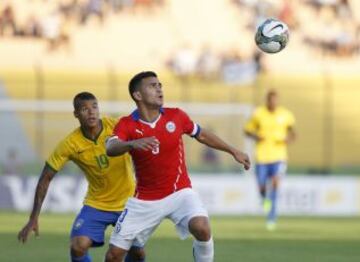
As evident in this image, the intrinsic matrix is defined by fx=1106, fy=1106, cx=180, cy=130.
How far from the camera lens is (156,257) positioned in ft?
44.8

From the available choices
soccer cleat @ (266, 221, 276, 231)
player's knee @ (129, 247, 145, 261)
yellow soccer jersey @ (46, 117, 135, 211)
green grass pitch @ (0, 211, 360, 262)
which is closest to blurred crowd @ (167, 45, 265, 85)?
Answer: green grass pitch @ (0, 211, 360, 262)

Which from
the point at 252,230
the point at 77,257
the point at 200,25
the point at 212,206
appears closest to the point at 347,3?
the point at 200,25

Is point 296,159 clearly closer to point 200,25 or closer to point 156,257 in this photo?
point 200,25

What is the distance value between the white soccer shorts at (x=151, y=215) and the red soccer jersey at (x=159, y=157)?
3.3 inches

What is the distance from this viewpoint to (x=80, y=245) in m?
10.3

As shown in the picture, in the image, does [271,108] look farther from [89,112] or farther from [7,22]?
[7,22]

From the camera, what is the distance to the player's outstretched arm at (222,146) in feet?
32.1

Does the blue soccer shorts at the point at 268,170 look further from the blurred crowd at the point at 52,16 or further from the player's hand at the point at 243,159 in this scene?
the blurred crowd at the point at 52,16

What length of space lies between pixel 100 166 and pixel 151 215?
3.68ft

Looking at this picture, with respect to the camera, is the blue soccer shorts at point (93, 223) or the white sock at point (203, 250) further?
the blue soccer shorts at point (93, 223)

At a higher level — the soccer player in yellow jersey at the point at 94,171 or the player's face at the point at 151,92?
the player's face at the point at 151,92

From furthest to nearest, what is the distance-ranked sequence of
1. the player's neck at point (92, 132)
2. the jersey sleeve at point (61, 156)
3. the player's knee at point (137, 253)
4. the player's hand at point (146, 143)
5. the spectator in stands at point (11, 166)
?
the spectator in stands at point (11, 166)
the player's neck at point (92, 132)
the jersey sleeve at point (61, 156)
the player's knee at point (137, 253)
the player's hand at point (146, 143)

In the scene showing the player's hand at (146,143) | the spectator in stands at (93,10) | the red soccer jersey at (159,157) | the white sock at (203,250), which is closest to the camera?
the player's hand at (146,143)

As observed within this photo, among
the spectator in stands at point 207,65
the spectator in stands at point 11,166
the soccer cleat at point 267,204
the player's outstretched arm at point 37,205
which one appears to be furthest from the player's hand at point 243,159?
the spectator in stands at point 207,65
